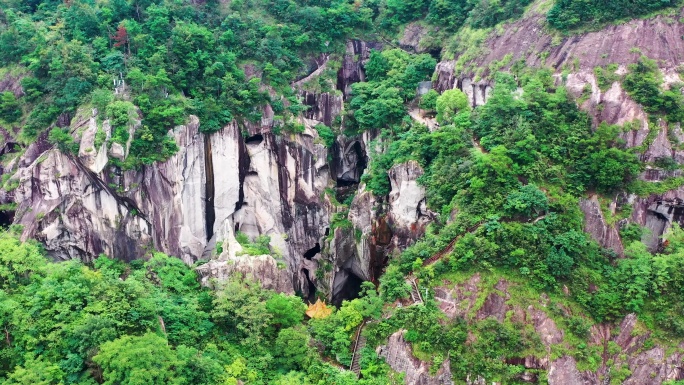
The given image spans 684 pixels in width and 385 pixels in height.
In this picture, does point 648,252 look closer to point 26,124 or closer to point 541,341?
point 541,341

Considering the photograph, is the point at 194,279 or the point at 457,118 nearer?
the point at 194,279

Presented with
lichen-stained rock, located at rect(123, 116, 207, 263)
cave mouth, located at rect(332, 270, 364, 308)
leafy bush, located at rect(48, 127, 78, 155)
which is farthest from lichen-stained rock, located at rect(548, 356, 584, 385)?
leafy bush, located at rect(48, 127, 78, 155)

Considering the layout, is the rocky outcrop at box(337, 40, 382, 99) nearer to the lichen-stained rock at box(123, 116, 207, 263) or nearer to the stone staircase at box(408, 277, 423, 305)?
the lichen-stained rock at box(123, 116, 207, 263)

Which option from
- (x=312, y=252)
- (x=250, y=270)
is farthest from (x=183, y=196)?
(x=312, y=252)

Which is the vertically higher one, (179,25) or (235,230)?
(179,25)

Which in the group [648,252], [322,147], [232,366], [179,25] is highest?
[179,25]

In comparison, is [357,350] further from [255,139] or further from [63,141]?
[63,141]

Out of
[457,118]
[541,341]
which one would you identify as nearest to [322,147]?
[457,118]
